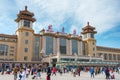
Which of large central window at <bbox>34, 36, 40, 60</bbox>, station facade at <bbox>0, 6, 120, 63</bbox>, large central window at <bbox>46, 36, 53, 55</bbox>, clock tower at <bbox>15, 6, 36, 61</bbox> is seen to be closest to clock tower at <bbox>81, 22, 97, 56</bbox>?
station facade at <bbox>0, 6, 120, 63</bbox>

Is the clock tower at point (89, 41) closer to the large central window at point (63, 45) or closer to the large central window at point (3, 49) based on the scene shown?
the large central window at point (63, 45)

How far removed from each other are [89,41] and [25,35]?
25.8 metres

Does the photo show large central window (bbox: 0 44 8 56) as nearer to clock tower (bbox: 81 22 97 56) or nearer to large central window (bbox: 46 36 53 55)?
large central window (bbox: 46 36 53 55)

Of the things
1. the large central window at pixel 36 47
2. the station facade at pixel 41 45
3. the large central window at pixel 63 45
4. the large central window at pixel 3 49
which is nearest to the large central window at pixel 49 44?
the station facade at pixel 41 45

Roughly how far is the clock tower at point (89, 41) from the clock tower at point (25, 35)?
882 inches

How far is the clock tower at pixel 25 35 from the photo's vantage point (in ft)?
162

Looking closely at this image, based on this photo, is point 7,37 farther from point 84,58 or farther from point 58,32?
point 84,58

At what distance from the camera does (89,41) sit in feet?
214

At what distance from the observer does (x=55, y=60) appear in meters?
48.1

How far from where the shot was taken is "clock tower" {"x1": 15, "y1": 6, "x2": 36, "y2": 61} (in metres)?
49.4

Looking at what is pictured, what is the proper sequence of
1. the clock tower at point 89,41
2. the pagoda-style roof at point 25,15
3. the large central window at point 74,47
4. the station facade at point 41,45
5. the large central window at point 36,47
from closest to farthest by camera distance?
1. the station facade at point 41,45
2. the pagoda-style roof at point 25,15
3. the large central window at point 36,47
4. the large central window at point 74,47
5. the clock tower at point 89,41

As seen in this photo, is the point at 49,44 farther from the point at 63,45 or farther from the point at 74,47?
the point at 74,47

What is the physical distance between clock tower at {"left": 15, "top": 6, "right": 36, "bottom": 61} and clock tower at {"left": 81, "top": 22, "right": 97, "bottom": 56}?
22407mm

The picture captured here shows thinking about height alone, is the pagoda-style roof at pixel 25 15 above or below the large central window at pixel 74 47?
above
